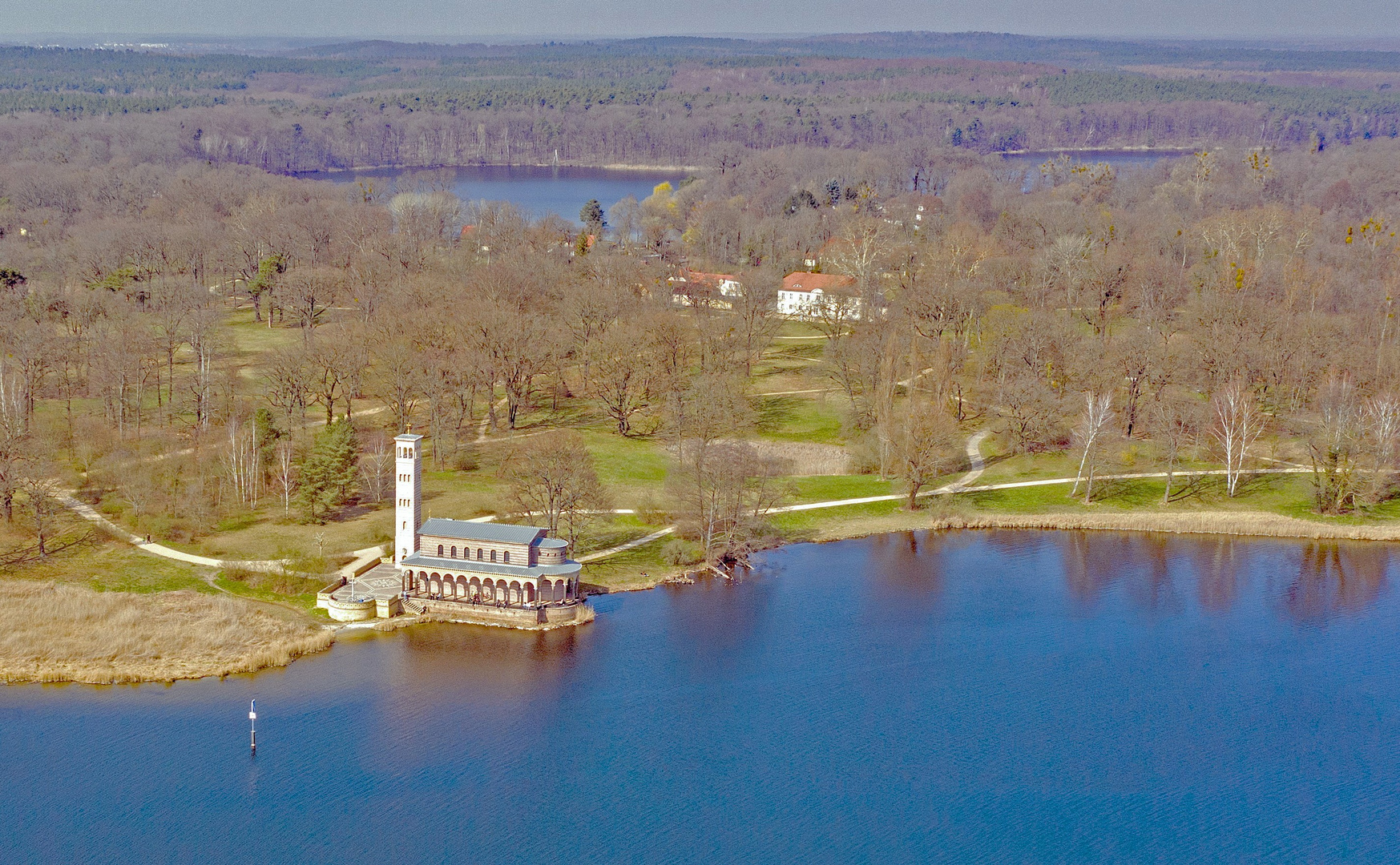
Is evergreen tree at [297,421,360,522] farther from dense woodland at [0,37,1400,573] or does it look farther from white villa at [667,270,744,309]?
white villa at [667,270,744,309]

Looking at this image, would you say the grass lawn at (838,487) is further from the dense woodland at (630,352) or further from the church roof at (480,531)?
the church roof at (480,531)

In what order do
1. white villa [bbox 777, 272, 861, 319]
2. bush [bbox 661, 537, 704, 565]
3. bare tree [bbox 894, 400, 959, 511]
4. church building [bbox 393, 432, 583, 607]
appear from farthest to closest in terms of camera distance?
white villa [bbox 777, 272, 861, 319] < bare tree [bbox 894, 400, 959, 511] < bush [bbox 661, 537, 704, 565] < church building [bbox 393, 432, 583, 607]

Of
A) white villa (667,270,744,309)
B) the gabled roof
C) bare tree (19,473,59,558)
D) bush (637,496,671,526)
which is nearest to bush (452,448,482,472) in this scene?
bush (637,496,671,526)

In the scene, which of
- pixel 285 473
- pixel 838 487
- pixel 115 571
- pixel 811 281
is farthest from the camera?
pixel 811 281

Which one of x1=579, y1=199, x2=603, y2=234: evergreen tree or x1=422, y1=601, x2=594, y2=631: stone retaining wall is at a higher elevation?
x1=579, y1=199, x2=603, y2=234: evergreen tree

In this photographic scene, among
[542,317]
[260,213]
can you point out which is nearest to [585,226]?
[260,213]

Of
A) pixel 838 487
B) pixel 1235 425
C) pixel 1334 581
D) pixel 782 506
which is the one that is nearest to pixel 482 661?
pixel 782 506

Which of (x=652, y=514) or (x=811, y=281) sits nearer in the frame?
(x=652, y=514)

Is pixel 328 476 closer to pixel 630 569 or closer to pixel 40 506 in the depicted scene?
pixel 40 506
